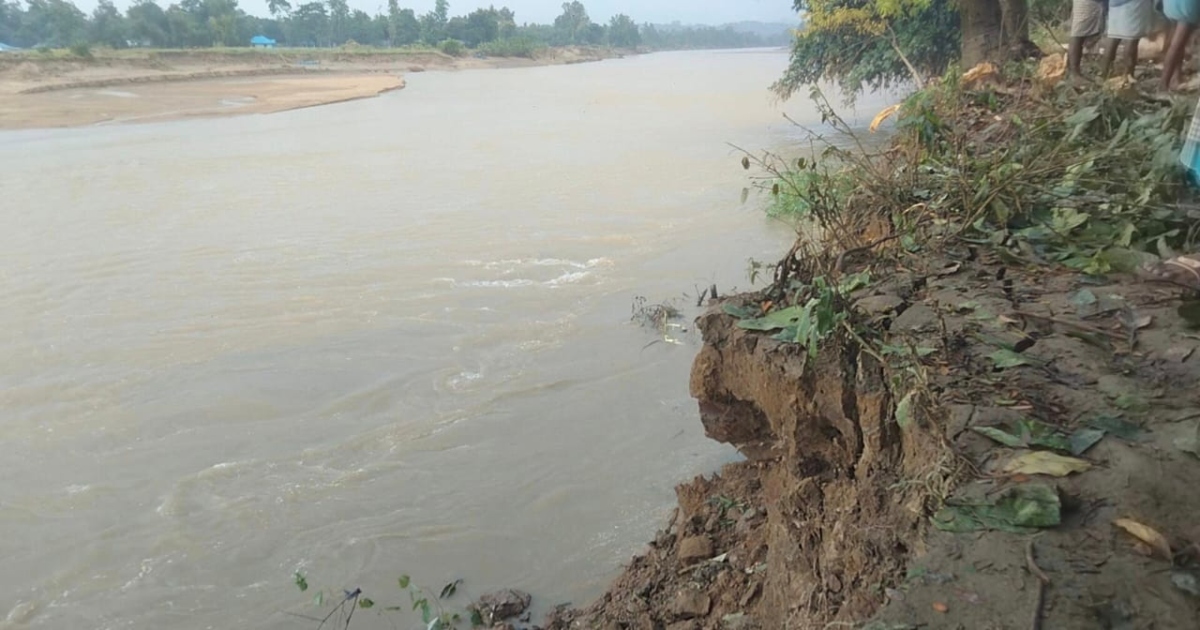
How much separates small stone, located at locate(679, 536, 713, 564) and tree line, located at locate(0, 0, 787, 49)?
151 ft

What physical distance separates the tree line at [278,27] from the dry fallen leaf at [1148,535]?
4754cm

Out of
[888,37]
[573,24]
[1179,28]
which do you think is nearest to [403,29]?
[573,24]

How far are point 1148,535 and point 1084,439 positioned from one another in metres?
0.36

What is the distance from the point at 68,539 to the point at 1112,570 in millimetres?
4638

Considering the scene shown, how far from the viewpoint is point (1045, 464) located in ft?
6.09

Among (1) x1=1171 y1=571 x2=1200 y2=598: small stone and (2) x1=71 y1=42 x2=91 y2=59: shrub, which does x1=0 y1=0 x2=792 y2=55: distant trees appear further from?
(1) x1=1171 y1=571 x2=1200 y2=598: small stone

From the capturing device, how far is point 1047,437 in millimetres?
1975

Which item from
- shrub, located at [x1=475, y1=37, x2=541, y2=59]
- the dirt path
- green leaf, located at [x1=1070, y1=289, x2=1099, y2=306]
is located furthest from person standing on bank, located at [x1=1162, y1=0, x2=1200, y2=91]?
shrub, located at [x1=475, y1=37, x2=541, y2=59]

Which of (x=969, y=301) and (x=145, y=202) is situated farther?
(x=145, y=202)

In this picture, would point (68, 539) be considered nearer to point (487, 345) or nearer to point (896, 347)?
point (487, 345)

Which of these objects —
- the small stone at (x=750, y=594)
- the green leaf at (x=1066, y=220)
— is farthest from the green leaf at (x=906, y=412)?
the green leaf at (x=1066, y=220)

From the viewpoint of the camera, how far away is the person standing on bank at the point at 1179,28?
494 cm

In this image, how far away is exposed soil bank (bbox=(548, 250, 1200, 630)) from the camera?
Result: 1.61 meters

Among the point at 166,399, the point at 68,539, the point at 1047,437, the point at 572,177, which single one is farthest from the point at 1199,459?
the point at 572,177
